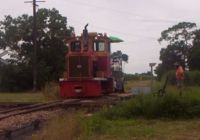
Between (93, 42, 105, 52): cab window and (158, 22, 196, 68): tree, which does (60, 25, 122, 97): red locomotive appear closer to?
(93, 42, 105, 52): cab window

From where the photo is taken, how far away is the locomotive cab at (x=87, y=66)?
97.7ft

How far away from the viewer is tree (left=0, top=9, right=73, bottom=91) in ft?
202

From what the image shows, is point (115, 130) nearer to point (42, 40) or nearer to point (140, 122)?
point (140, 122)

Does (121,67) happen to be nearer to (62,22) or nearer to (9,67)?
(9,67)

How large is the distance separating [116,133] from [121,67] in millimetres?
23460

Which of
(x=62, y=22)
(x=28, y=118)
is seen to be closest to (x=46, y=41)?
(x=62, y=22)

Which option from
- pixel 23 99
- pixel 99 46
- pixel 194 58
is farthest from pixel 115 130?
pixel 194 58

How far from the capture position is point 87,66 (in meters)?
30.0

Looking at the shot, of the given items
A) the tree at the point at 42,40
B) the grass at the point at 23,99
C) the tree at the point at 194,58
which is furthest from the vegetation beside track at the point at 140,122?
the tree at the point at 194,58

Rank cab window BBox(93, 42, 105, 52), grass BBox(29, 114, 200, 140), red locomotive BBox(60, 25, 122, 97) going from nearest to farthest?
1. grass BBox(29, 114, 200, 140)
2. red locomotive BBox(60, 25, 122, 97)
3. cab window BBox(93, 42, 105, 52)

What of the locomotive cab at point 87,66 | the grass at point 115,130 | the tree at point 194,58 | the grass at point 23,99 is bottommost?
the grass at point 115,130

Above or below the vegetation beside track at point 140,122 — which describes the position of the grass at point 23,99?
above

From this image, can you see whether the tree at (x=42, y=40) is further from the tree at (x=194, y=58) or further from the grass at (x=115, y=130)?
the grass at (x=115, y=130)

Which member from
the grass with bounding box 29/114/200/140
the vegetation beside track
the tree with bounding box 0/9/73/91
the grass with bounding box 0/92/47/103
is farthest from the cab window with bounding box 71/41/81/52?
the tree with bounding box 0/9/73/91
